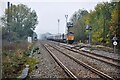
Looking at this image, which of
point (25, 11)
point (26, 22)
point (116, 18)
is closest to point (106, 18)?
point (116, 18)

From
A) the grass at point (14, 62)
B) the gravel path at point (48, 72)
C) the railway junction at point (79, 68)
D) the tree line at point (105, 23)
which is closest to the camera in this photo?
the railway junction at point (79, 68)

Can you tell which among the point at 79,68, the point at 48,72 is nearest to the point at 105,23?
the point at 79,68

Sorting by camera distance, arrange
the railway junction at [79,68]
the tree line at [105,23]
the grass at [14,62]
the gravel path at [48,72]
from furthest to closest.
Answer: the tree line at [105,23] < the grass at [14,62] < the gravel path at [48,72] < the railway junction at [79,68]

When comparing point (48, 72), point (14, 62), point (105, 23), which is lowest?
point (48, 72)

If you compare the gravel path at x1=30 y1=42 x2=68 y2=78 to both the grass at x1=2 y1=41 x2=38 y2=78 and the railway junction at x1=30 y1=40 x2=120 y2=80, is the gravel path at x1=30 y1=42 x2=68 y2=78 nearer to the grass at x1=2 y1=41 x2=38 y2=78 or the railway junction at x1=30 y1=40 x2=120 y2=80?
the railway junction at x1=30 y1=40 x2=120 y2=80

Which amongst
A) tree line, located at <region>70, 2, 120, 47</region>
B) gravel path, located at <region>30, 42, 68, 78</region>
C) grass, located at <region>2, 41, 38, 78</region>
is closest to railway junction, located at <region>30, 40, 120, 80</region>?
gravel path, located at <region>30, 42, 68, 78</region>

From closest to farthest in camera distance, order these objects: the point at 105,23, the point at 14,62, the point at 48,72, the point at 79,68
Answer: the point at 48,72
the point at 79,68
the point at 14,62
the point at 105,23

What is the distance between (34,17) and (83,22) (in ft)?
50.0

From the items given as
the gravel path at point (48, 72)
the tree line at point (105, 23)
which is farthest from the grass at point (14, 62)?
the tree line at point (105, 23)

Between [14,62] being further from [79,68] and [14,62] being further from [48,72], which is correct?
[79,68]

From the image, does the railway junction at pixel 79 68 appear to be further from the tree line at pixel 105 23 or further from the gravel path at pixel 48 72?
the tree line at pixel 105 23

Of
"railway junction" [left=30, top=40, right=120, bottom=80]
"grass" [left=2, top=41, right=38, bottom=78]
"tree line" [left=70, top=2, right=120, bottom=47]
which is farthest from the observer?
"tree line" [left=70, top=2, right=120, bottom=47]

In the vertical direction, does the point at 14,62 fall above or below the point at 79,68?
above

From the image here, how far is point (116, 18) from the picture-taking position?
34.3 m
